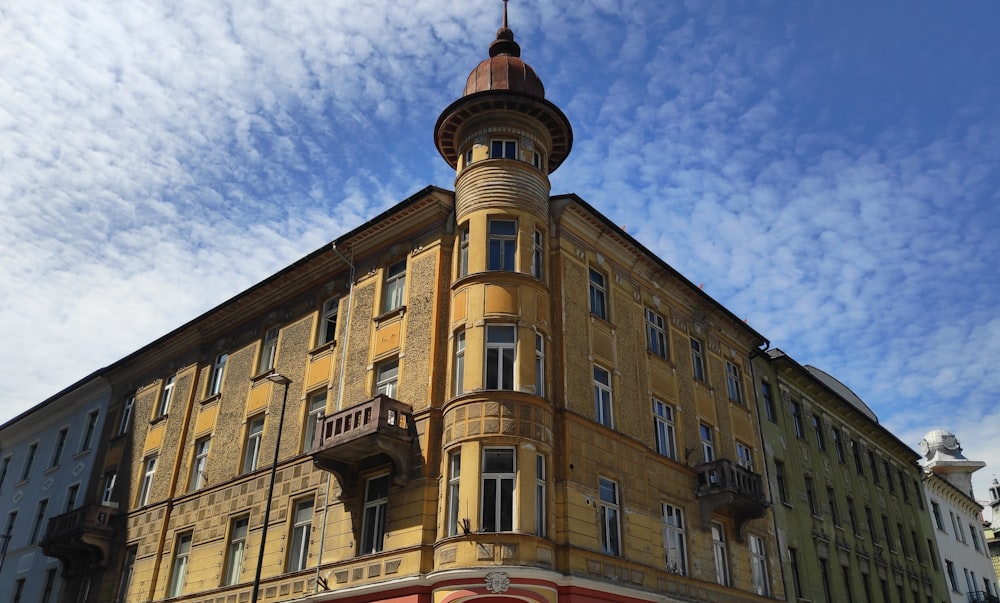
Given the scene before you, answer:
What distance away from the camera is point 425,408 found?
71.9 ft

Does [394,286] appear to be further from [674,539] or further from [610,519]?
[674,539]

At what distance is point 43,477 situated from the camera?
37.7 meters

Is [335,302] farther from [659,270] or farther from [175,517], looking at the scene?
[659,270]

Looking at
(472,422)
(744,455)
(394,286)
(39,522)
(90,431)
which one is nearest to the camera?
(472,422)

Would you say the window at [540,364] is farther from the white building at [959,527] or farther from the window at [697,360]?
the white building at [959,527]

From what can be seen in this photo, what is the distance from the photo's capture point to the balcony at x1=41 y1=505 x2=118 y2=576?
3020 cm

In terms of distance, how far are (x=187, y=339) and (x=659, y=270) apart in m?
19.9

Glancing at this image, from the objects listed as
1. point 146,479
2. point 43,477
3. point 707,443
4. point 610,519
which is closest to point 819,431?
point 707,443

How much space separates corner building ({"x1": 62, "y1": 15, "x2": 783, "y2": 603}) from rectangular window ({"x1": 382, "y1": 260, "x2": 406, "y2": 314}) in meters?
0.08

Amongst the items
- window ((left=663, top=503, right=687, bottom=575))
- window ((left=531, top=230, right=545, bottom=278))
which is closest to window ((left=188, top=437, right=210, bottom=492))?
window ((left=531, top=230, right=545, bottom=278))

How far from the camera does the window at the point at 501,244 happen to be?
22859 millimetres

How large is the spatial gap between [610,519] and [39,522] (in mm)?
28151

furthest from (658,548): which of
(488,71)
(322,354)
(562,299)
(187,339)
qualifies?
(187,339)

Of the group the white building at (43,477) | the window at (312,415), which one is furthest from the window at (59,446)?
the window at (312,415)
